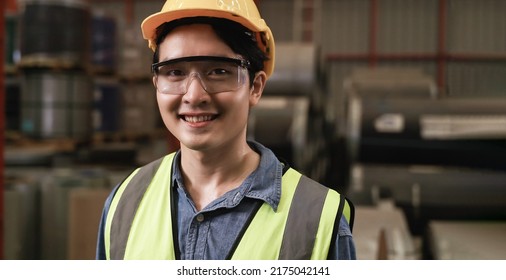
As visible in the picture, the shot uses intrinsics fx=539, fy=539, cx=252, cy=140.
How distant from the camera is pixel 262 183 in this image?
42.9 inches

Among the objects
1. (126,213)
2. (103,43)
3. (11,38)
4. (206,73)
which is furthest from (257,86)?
(11,38)

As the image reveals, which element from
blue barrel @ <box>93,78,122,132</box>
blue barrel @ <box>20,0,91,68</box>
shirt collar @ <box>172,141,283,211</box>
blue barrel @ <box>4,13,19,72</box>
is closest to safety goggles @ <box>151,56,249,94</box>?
shirt collar @ <box>172,141,283,211</box>

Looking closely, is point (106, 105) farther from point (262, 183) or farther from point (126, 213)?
point (262, 183)

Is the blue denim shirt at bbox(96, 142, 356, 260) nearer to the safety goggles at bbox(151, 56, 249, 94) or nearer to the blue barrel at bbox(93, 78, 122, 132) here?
the safety goggles at bbox(151, 56, 249, 94)

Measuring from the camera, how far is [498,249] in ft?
5.55

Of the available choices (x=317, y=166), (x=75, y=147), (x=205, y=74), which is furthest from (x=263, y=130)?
(x=75, y=147)

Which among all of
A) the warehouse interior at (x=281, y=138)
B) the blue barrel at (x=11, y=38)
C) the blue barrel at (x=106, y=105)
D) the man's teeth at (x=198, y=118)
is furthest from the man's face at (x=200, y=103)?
the blue barrel at (x=11, y=38)

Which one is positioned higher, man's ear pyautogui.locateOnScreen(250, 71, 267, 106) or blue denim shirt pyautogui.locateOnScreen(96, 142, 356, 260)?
man's ear pyautogui.locateOnScreen(250, 71, 267, 106)

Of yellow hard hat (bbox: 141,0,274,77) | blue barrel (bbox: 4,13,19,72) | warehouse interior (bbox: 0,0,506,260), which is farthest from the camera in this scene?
blue barrel (bbox: 4,13,19,72)

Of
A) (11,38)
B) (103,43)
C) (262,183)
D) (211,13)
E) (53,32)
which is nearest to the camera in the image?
(211,13)

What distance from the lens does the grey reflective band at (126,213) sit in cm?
113

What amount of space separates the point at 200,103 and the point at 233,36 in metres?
0.14

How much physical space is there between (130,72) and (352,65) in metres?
4.73

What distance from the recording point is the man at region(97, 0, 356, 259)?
1006mm
